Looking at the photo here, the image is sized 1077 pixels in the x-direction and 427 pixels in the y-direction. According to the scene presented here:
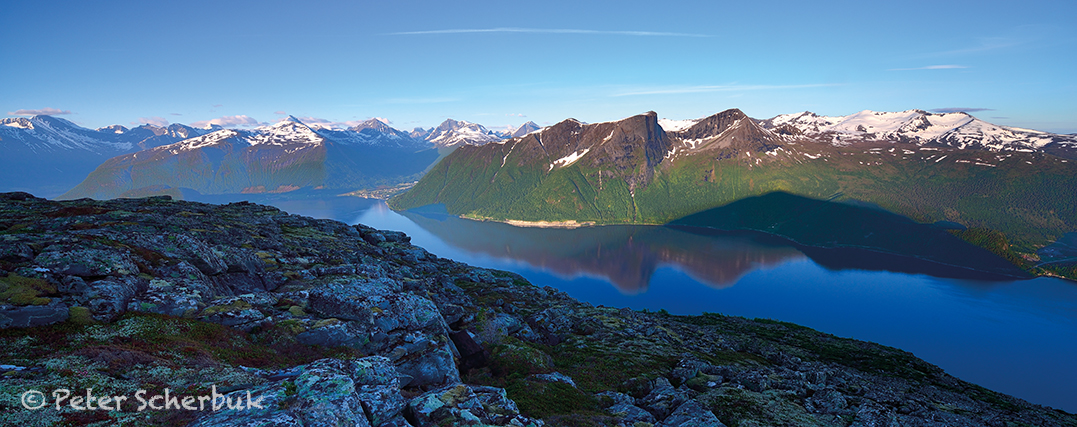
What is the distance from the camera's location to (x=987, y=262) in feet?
654

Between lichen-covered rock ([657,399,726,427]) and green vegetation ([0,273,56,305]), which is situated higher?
green vegetation ([0,273,56,305])

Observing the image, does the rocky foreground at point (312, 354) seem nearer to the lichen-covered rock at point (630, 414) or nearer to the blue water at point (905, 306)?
the lichen-covered rock at point (630, 414)

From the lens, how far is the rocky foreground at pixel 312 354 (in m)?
15.6

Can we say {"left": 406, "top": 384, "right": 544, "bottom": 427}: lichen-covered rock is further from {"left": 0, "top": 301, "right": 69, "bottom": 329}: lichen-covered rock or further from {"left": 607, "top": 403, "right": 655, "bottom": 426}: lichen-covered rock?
{"left": 0, "top": 301, "right": 69, "bottom": 329}: lichen-covered rock

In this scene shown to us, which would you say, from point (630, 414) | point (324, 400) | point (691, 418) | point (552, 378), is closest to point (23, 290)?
point (324, 400)

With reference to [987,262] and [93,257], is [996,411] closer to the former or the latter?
[93,257]

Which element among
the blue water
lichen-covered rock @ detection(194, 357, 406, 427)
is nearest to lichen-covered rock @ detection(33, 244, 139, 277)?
lichen-covered rock @ detection(194, 357, 406, 427)

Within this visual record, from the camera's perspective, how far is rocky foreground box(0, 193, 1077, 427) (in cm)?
1563

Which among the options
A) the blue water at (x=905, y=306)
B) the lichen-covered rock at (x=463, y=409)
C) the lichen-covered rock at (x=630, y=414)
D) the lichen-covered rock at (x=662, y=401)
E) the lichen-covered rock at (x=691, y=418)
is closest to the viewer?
the lichen-covered rock at (x=463, y=409)

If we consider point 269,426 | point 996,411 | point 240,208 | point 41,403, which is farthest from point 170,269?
point 996,411

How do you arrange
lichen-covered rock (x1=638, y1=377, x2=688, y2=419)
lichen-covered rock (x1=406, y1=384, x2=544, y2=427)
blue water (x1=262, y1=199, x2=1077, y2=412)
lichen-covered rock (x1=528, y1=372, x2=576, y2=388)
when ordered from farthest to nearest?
blue water (x1=262, y1=199, x2=1077, y2=412)
lichen-covered rock (x1=528, y1=372, x2=576, y2=388)
lichen-covered rock (x1=638, y1=377, x2=688, y2=419)
lichen-covered rock (x1=406, y1=384, x2=544, y2=427)

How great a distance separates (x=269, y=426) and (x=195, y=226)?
4473 centimetres

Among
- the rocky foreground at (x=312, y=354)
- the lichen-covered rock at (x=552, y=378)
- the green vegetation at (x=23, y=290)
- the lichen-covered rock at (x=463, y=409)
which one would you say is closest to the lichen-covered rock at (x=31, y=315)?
the rocky foreground at (x=312, y=354)

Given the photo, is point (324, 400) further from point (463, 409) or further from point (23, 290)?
point (23, 290)
